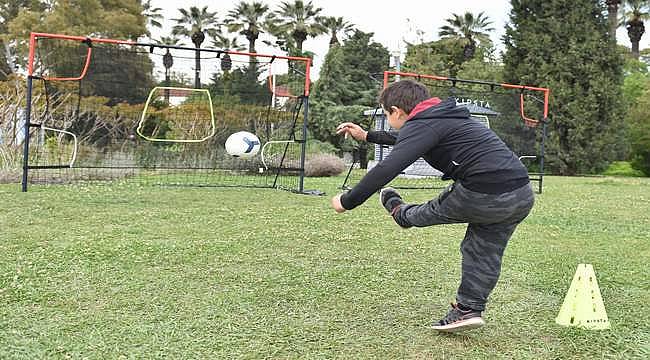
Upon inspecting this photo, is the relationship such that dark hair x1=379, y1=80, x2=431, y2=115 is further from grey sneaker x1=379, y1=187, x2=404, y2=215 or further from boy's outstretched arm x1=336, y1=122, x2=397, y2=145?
boy's outstretched arm x1=336, y1=122, x2=397, y2=145

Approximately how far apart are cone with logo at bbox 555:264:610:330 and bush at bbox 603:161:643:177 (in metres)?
20.4

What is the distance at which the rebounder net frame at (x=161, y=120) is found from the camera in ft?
34.8

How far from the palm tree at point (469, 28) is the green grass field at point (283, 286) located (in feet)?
105

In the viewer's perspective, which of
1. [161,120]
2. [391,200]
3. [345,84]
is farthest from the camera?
[345,84]

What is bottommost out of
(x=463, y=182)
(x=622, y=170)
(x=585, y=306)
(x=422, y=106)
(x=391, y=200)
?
(x=585, y=306)

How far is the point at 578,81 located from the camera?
19.9 metres

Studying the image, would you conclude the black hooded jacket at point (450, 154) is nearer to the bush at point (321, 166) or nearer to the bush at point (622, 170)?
the bush at point (321, 166)

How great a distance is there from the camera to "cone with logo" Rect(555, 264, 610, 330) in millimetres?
3076

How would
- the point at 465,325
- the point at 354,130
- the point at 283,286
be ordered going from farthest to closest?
1. the point at 283,286
2. the point at 354,130
3. the point at 465,325

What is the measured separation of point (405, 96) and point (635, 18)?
3690 centimetres

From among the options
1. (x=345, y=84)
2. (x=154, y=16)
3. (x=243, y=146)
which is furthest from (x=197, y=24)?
(x=243, y=146)

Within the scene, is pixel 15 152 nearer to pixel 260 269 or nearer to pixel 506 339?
pixel 260 269

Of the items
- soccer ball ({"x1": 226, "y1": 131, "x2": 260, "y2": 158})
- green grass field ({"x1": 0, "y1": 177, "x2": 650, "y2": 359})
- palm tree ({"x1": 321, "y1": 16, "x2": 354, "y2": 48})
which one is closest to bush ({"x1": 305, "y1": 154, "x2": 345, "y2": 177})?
soccer ball ({"x1": 226, "y1": 131, "x2": 260, "y2": 158})

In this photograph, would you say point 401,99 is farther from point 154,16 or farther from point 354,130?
point 154,16
